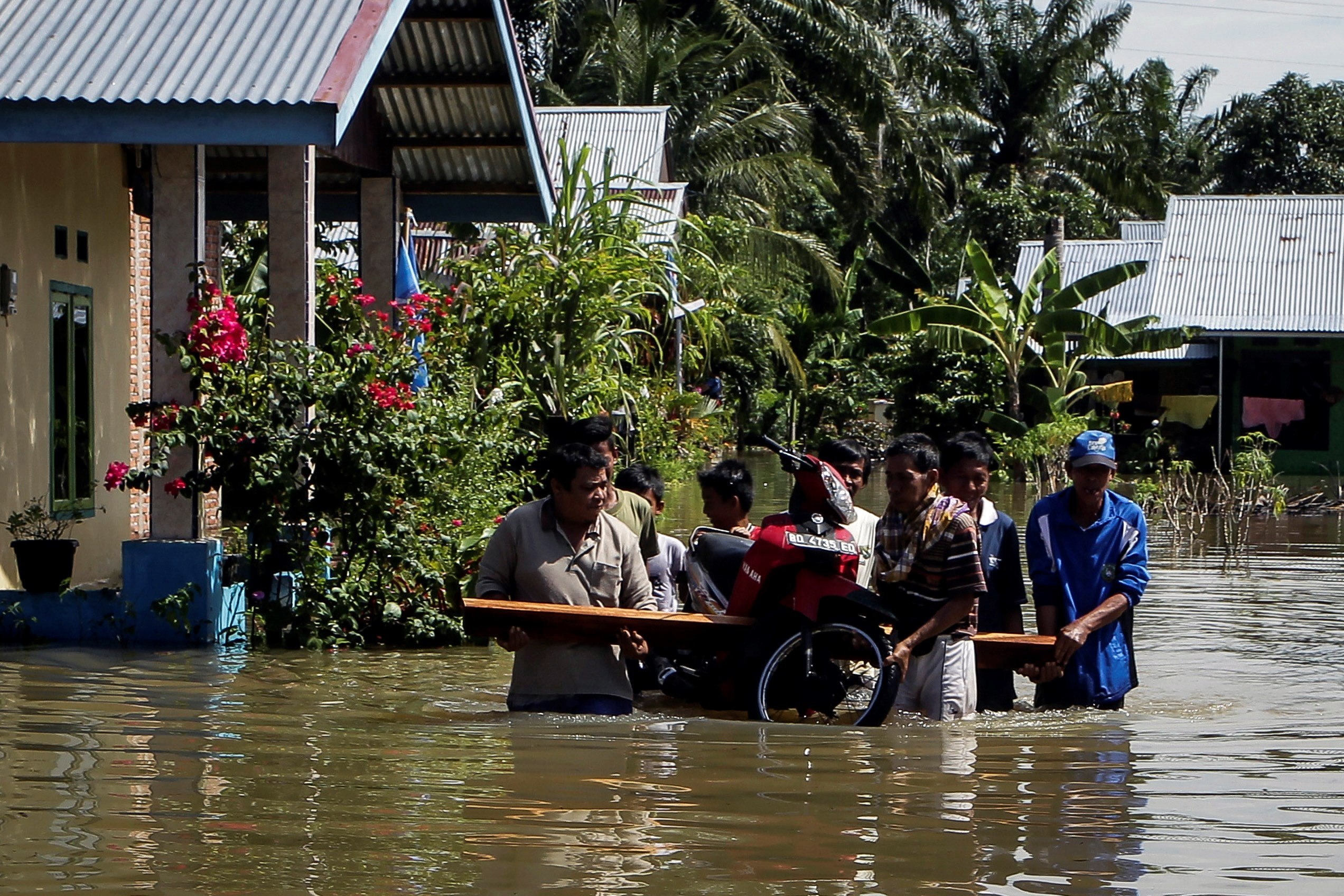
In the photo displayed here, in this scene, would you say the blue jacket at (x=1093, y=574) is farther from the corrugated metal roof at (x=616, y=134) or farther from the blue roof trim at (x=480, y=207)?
the corrugated metal roof at (x=616, y=134)

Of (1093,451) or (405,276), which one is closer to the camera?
(1093,451)

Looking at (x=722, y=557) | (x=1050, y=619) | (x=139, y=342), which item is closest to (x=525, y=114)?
(x=139, y=342)

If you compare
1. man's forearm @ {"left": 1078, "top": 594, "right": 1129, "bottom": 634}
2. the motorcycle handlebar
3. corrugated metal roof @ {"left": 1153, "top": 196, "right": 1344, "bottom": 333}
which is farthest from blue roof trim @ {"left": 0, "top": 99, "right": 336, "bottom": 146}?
corrugated metal roof @ {"left": 1153, "top": 196, "right": 1344, "bottom": 333}

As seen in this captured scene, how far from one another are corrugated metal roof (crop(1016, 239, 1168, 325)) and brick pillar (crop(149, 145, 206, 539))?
24.1 meters

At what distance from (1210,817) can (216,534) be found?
10.3m

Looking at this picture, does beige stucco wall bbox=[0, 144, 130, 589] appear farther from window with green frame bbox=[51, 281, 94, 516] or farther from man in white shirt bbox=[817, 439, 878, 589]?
man in white shirt bbox=[817, 439, 878, 589]

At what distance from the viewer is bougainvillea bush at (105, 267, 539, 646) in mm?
9641

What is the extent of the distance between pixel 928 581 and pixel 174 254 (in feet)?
16.4

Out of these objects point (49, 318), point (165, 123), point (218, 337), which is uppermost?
point (165, 123)

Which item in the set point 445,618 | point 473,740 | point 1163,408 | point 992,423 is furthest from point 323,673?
point 1163,408

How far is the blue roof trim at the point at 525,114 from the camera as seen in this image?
12.6m

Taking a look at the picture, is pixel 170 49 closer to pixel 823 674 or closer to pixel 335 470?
pixel 335 470

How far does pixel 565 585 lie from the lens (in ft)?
22.9

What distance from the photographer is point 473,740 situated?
6957mm
